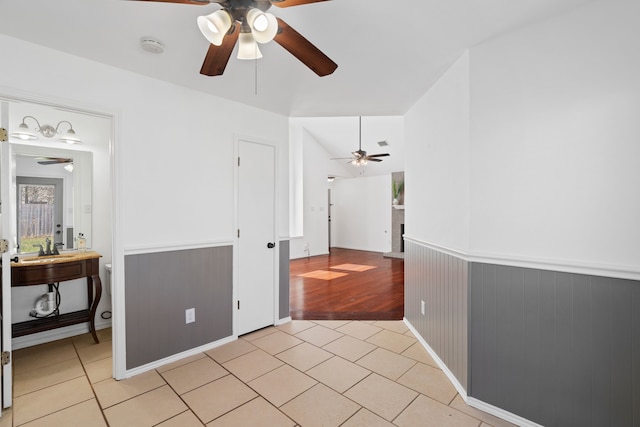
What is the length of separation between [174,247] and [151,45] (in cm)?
156

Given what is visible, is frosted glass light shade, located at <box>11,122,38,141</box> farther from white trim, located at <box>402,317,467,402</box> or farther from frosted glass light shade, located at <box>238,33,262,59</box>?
white trim, located at <box>402,317,467,402</box>

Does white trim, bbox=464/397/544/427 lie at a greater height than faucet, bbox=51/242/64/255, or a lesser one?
lesser

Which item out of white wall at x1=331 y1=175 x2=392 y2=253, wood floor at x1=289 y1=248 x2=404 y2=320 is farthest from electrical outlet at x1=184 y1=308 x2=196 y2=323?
white wall at x1=331 y1=175 x2=392 y2=253

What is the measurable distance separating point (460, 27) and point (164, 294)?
2.97 metres

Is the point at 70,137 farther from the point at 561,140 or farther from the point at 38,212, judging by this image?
the point at 561,140

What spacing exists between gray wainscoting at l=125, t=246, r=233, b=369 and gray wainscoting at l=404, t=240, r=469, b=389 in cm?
193

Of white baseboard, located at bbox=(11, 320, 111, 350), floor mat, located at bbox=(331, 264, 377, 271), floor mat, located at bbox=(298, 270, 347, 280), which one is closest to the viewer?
white baseboard, located at bbox=(11, 320, 111, 350)

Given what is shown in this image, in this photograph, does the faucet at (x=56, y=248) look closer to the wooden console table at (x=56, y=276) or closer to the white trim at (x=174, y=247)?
the wooden console table at (x=56, y=276)

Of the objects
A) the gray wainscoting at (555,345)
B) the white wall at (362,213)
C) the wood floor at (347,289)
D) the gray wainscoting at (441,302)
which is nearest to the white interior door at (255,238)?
the wood floor at (347,289)

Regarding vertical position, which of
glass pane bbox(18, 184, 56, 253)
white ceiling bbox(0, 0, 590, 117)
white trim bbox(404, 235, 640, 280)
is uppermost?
white ceiling bbox(0, 0, 590, 117)

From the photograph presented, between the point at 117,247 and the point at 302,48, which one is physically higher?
the point at 302,48

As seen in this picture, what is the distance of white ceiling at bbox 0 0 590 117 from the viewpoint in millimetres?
1611

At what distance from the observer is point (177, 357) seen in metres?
2.63

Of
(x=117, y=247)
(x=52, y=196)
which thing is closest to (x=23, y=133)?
(x=52, y=196)
